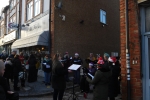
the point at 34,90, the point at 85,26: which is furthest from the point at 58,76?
the point at 85,26

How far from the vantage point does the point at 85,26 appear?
15109 millimetres

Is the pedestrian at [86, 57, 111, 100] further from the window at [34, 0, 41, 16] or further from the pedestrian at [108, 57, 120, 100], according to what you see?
the window at [34, 0, 41, 16]

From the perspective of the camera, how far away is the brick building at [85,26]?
12.8 meters

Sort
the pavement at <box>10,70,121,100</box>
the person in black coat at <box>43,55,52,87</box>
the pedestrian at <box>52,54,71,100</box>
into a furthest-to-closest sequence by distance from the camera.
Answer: the person in black coat at <box>43,55,52,87</box>, the pavement at <box>10,70,121,100</box>, the pedestrian at <box>52,54,71,100</box>

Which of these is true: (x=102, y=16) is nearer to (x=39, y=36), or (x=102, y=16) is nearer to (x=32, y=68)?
(x=39, y=36)

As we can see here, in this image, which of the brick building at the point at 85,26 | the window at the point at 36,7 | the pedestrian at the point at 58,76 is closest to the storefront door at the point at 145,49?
the pedestrian at the point at 58,76

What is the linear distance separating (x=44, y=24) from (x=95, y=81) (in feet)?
30.7

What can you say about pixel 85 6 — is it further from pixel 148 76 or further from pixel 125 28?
Answer: pixel 148 76

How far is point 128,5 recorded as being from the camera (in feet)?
18.7

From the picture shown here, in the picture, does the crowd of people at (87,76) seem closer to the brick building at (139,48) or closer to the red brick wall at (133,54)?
the red brick wall at (133,54)

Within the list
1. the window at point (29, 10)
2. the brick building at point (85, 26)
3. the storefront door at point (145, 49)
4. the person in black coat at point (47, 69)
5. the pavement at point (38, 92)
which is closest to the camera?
the storefront door at point (145, 49)

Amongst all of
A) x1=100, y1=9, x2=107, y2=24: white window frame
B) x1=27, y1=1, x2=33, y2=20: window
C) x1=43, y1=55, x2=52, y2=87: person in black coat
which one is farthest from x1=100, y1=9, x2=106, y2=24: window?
x1=43, y1=55, x2=52, y2=87: person in black coat

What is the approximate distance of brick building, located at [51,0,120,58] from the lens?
42.0ft

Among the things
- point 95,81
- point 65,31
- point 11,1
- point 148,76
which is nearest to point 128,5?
point 148,76
